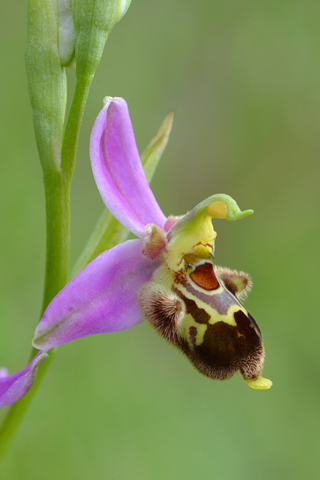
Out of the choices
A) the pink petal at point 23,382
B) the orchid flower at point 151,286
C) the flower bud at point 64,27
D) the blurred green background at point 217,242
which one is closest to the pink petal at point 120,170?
the orchid flower at point 151,286

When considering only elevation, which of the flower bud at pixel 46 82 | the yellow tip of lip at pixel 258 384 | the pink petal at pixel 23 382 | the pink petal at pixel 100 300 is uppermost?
the flower bud at pixel 46 82

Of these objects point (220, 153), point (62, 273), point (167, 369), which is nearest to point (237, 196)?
point (220, 153)

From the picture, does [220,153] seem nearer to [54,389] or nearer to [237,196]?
[237,196]

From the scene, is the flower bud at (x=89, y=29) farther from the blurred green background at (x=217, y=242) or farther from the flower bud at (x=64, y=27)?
the blurred green background at (x=217, y=242)

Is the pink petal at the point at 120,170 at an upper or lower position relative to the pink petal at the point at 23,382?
upper

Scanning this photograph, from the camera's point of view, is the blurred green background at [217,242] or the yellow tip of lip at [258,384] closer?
the yellow tip of lip at [258,384]

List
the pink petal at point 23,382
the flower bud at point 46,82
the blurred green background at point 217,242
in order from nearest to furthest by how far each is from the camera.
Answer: the pink petal at point 23,382
the flower bud at point 46,82
the blurred green background at point 217,242

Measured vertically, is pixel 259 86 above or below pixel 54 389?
above

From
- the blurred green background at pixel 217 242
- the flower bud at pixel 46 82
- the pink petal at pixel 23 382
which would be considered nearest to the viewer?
the pink petal at pixel 23 382
